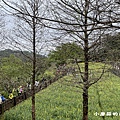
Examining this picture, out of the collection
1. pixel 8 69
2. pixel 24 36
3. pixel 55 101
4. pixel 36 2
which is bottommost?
pixel 55 101

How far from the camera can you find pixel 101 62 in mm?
4512

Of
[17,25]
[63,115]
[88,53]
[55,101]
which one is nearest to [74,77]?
[88,53]

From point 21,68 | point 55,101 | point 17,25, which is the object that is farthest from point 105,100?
point 17,25

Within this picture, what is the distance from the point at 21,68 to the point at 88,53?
2.70 metres

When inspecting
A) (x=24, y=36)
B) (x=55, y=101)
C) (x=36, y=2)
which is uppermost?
(x=36, y=2)

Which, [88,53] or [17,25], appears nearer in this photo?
[88,53]

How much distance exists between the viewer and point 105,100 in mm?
11633

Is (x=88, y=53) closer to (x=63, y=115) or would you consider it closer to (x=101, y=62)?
(x=101, y=62)

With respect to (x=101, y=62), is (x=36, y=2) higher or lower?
higher

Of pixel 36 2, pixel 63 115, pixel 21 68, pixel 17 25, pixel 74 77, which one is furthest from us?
pixel 63 115

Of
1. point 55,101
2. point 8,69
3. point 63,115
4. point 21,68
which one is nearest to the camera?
point 21,68

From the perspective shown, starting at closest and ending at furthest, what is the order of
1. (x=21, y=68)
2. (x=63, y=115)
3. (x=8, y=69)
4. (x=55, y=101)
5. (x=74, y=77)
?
(x=74, y=77) < (x=21, y=68) < (x=63, y=115) < (x=55, y=101) < (x=8, y=69)

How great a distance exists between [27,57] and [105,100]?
21.1 ft

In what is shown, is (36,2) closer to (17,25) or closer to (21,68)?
(17,25)
